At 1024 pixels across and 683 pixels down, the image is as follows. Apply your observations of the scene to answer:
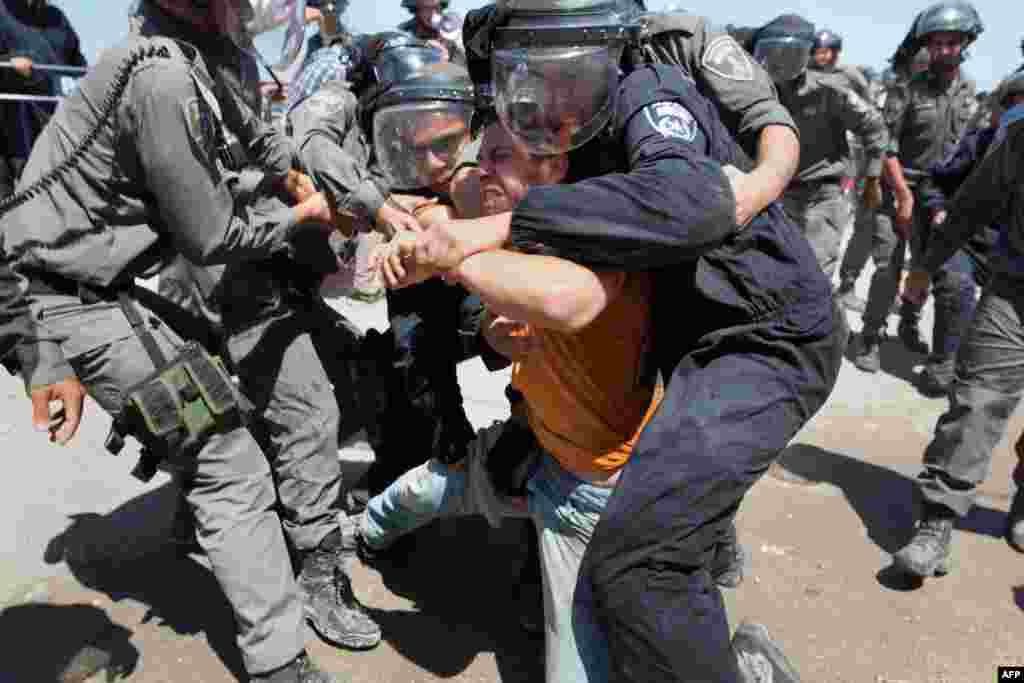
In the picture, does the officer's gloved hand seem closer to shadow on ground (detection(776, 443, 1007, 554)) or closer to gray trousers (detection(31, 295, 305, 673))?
gray trousers (detection(31, 295, 305, 673))

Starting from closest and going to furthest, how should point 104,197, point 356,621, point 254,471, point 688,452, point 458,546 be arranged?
point 688,452 < point 104,197 < point 254,471 < point 356,621 < point 458,546

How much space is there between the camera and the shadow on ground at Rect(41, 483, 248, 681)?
2562 millimetres

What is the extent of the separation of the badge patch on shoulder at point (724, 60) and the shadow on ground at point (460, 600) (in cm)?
188

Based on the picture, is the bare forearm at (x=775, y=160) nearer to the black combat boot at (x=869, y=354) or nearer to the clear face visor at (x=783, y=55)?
the clear face visor at (x=783, y=55)

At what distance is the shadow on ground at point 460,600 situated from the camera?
8.09 ft

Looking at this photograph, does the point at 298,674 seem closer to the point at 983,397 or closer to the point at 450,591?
the point at 450,591

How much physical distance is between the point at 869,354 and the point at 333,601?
4.53 metres

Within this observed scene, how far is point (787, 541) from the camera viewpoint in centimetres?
317

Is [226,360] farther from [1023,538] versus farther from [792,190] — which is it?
[792,190]

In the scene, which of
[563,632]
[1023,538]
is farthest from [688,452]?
[1023,538]

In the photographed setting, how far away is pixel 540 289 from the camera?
134 cm

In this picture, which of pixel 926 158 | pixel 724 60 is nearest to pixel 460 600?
pixel 724 60

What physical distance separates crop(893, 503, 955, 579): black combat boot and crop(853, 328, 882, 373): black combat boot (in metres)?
2.59

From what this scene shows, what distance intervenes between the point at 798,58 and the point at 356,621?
4540 millimetres
